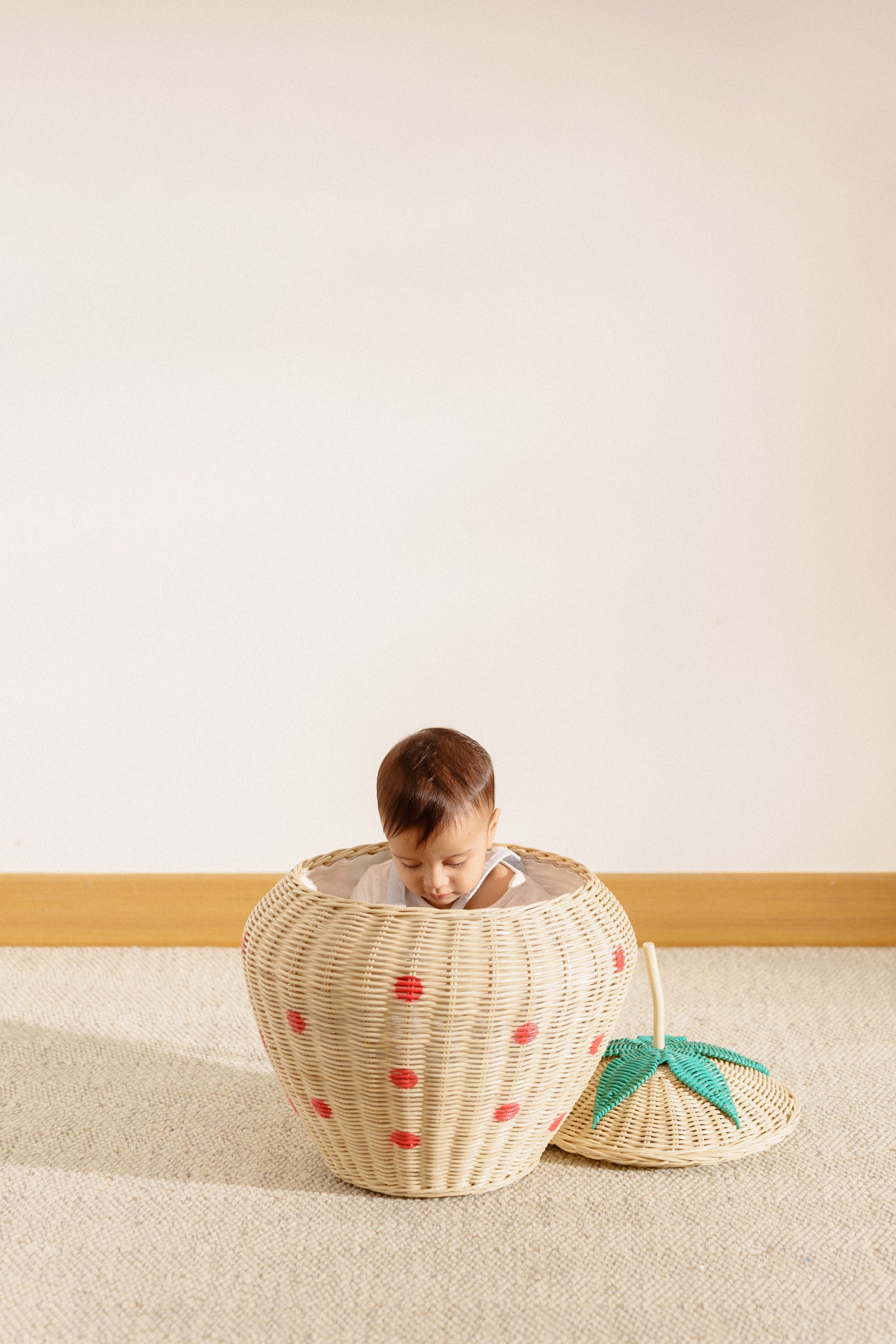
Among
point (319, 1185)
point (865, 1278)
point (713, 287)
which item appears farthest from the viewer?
point (713, 287)

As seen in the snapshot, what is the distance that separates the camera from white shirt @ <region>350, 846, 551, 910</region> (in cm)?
140

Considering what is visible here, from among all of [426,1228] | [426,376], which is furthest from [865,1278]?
[426,376]

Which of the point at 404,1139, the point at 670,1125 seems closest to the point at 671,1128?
the point at 670,1125

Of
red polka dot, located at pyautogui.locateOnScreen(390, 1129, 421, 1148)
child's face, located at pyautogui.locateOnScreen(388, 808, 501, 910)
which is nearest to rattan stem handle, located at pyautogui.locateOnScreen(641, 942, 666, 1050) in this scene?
child's face, located at pyautogui.locateOnScreen(388, 808, 501, 910)

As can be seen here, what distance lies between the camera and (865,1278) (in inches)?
43.2

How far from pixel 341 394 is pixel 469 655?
1.67 feet

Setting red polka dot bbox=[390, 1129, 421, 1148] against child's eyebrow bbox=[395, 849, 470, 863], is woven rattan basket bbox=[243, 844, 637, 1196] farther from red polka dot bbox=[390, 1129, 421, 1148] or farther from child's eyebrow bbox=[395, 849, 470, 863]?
child's eyebrow bbox=[395, 849, 470, 863]

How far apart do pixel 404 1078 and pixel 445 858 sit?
257mm

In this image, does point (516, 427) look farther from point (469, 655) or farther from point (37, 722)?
point (37, 722)

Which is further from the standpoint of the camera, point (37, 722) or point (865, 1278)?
point (37, 722)

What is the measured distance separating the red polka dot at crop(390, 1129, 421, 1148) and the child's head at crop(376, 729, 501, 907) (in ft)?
0.86

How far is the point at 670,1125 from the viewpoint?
1297mm

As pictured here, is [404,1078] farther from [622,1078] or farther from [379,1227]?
[622,1078]

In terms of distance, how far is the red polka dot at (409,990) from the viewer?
1.12 m
